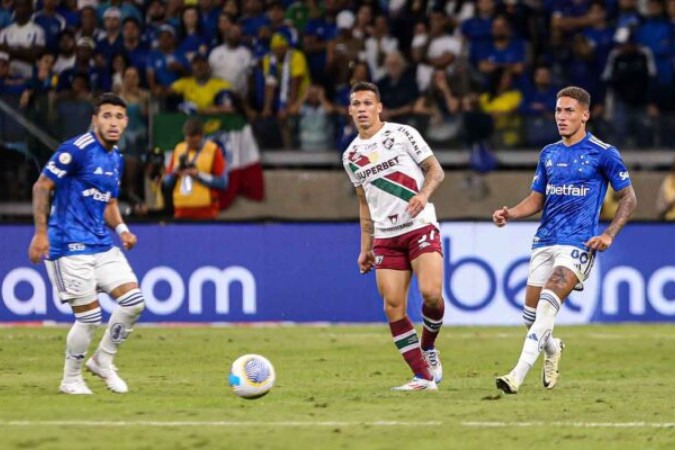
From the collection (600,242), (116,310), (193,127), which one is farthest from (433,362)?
(193,127)

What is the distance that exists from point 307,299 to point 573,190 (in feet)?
27.3

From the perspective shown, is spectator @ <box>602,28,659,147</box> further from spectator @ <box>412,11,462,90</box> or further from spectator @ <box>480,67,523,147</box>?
spectator @ <box>412,11,462,90</box>

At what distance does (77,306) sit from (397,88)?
10.9 metres

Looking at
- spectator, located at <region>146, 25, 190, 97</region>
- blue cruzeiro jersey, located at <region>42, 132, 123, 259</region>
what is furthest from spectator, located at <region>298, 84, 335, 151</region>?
blue cruzeiro jersey, located at <region>42, 132, 123, 259</region>

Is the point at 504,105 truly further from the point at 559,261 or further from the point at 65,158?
the point at 65,158

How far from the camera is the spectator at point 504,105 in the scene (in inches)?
842

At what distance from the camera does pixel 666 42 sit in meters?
22.2

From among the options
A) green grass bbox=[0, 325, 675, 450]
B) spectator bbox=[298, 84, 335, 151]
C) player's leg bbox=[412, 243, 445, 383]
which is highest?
spectator bbox=[298, 84, 335, 151]

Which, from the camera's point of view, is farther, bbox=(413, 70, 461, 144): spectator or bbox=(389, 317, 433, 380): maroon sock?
bbox=(413, 70, 461, 144): spectator

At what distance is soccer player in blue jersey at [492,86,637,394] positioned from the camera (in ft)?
38.0

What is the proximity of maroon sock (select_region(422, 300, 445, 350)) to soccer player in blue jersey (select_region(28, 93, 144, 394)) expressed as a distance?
A: 2.20 meters

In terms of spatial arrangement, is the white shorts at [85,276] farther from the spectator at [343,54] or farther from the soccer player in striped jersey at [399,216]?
the spectator at [343,54]

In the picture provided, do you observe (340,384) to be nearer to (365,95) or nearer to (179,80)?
(365,95)

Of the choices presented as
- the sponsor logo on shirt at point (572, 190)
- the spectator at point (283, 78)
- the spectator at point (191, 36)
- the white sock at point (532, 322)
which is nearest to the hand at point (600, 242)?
the sponsor logo on shirt at point (572, 190)
